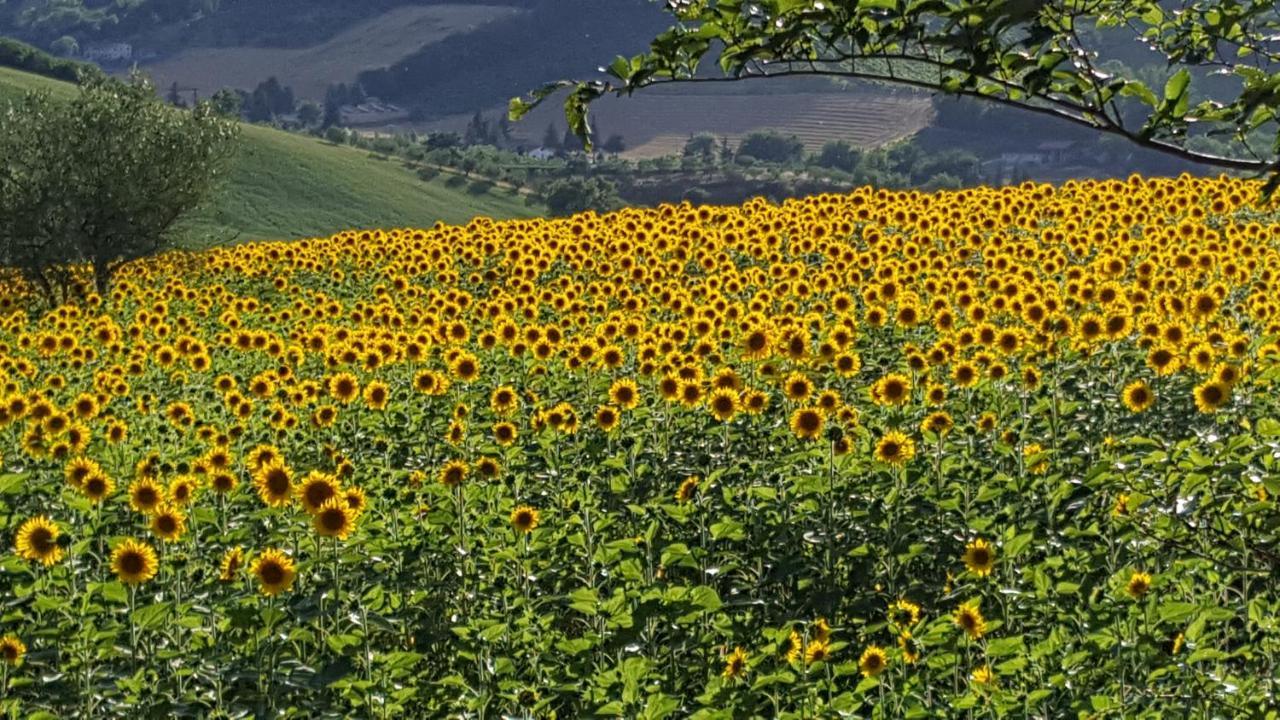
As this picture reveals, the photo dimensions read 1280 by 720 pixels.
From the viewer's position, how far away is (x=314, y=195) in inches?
4102

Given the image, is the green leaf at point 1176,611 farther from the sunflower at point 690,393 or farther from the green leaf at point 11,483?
the green leaf at point 11,483

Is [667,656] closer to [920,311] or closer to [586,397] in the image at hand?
[586,397]

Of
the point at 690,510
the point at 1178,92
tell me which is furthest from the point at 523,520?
the point at 1178,92

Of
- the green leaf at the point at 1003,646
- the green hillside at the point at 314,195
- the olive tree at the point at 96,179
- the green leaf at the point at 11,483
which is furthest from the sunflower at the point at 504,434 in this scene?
the green hillside at the point at 314,195

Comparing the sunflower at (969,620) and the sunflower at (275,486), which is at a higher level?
the sunflower at (275,486)

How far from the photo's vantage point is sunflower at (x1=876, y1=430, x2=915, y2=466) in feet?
26.9

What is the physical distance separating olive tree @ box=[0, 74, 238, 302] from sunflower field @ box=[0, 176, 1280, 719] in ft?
51.6

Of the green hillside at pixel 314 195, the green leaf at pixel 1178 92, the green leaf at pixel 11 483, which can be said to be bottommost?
the green hillside at pixel 314 195

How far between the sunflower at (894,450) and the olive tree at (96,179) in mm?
23702

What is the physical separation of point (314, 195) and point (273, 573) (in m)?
102

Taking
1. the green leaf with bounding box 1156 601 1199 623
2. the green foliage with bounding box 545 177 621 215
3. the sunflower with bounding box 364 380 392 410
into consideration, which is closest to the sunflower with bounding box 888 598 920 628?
the green leaf with bounding box 1156 601 1199 623

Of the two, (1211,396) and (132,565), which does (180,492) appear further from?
(1211,396)

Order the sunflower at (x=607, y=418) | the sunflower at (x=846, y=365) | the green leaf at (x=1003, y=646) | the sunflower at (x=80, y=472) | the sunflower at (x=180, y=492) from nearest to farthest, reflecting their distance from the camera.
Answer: the green leaf at (x=1003, y=646), the sunflower at (x=180, y=492), the sunflower at (x=80, y=472), the sunflower at (x=607, y=418), the sunflower at (x=846, y=365)

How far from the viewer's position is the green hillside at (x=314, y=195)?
92812 mm
